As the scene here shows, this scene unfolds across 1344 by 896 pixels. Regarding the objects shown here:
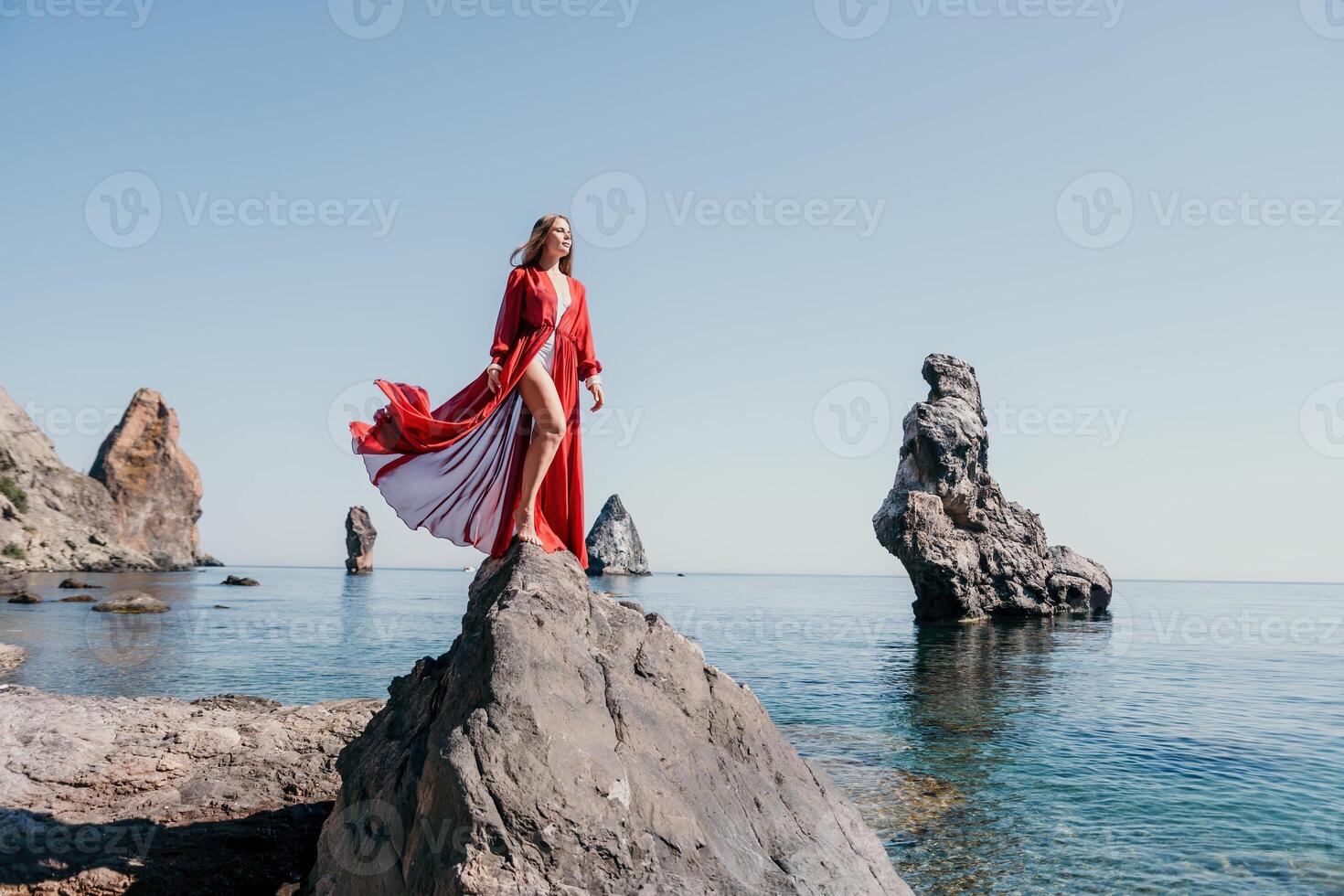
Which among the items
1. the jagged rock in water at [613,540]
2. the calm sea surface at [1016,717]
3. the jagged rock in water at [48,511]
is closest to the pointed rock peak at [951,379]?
the calm sea surface at [1016,717]

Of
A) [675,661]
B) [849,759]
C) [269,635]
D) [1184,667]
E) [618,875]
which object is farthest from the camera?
[269,635]

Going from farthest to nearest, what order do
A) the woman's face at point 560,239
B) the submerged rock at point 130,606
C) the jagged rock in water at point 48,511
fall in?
the jagged rock in water at point 48,511 → the submerged rock at point 130,606 → the woman's face at point 560,239

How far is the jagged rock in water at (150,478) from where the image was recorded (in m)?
96.5

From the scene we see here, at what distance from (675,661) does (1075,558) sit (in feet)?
123

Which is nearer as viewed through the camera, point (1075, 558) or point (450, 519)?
point (450, 519)

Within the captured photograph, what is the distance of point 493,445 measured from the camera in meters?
6.36

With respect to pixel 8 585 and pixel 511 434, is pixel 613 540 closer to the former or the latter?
pixel 8 585

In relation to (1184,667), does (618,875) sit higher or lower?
higher

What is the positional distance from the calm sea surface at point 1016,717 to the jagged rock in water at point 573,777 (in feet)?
10.1

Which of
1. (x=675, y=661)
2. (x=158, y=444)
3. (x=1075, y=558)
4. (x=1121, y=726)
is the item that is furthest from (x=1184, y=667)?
(x=158, y=444)

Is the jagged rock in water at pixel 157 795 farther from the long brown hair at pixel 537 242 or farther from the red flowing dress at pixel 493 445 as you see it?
the long brown hair at pixel 537 242

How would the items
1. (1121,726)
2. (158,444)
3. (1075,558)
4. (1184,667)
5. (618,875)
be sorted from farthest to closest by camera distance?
(158,444), (1075,558), (1184,667), (1121,726), (618,875)

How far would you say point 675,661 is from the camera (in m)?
5.66

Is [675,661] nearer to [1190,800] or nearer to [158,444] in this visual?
[1190,800]
